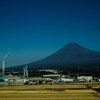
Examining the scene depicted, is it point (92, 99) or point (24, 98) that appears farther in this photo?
point (24, 98)

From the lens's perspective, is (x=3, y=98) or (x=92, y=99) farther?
(x=3, y=98)

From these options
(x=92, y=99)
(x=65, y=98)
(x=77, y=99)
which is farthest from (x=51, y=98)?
(x=92, y=99)

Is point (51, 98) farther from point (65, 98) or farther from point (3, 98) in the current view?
point (3, 98)

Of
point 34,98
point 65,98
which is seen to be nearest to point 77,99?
point 65,98

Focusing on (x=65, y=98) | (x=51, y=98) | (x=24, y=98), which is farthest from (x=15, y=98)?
(x=65, y=98)

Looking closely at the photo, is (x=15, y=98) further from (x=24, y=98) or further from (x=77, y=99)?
(x=77, y=99)

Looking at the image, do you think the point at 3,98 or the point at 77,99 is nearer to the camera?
the point at 77,99

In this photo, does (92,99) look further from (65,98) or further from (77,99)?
(65,98)
